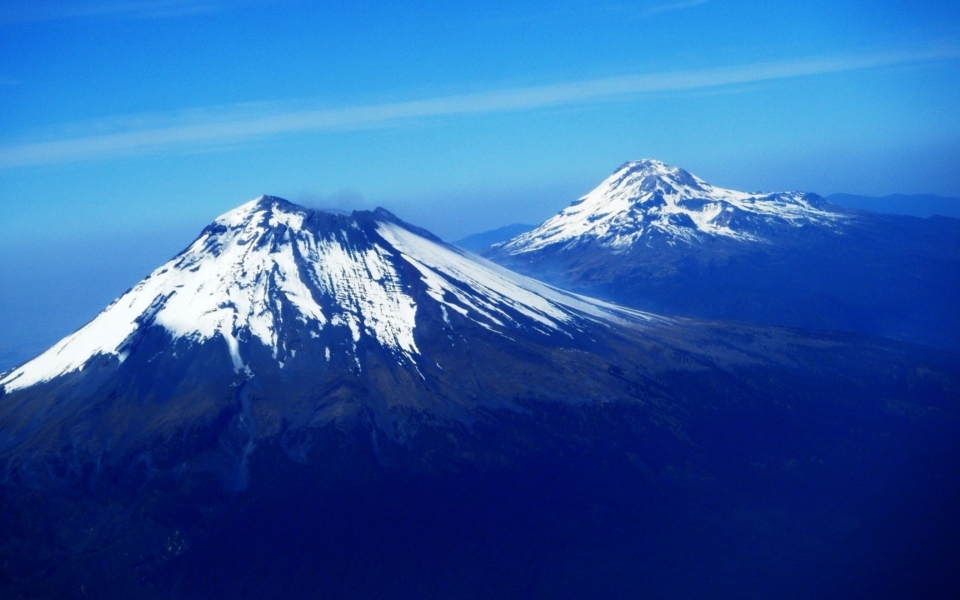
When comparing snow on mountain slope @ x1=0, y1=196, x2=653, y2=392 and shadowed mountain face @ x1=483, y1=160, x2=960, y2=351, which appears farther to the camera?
shadowed mountain face @ x1=483, y1=160, x2=960, y2=351

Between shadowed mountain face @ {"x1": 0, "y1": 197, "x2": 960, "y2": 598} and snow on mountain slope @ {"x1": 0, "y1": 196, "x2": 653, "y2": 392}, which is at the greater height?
snow on mountain slope @ {"x1": 0, "y1": 196, "x2": 653, "y2": 392}

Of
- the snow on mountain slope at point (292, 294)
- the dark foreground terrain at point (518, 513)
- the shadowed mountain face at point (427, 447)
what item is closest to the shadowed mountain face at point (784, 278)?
the shadowed mountain face at point (427, 447)

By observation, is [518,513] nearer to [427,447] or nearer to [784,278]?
[427,447]

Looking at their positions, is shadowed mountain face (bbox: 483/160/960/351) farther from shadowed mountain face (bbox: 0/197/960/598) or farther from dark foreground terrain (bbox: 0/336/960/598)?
dark foreground terrain (bbox: 0/336/960/598)

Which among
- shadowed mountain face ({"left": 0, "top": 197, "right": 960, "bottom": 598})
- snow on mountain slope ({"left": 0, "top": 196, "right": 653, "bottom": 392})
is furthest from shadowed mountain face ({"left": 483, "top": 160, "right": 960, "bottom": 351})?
snow on mountain slope ({"left": 0, "top": 196, "right": 653, "bottom": 392})

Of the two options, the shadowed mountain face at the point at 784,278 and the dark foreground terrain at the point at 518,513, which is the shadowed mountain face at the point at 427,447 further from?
the shadowed mountain face at the point at 784,278

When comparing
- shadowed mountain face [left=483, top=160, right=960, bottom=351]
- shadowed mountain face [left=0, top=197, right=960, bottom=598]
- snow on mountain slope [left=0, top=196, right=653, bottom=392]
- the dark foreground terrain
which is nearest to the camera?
the dark foreground terrain

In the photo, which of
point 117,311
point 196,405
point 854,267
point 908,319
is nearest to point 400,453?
Answer: point 196,405

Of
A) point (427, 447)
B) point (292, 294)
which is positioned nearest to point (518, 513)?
point (427, 447)

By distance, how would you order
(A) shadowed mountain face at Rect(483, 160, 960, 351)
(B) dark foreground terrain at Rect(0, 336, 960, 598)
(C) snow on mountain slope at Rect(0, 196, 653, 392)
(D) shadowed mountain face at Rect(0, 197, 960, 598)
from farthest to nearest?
1. (A) shadowed mountain face at Rect(483, 160, 960, 351)
2. (C) snow on mountain slope at Rect(0, 196, 653, 392)
3. (D) shadowed mountain face at Rect(0, 197, 960, 598)
4. (B) dark foreground terrain at Rect(0, 336, 960, 598)
